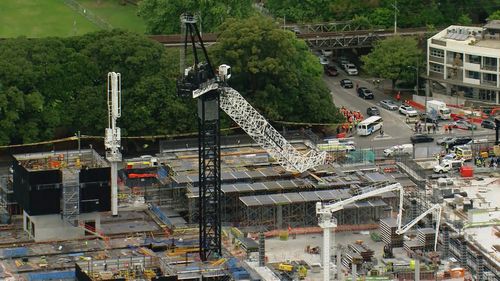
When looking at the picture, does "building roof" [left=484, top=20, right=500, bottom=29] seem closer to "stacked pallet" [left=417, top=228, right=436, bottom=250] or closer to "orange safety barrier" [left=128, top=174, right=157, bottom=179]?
"orange safety barrier" [left=128, top=174, right=157, bottom=179]

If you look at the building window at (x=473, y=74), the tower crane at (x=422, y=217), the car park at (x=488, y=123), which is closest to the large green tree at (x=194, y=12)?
the building window at (x=473, y=74)

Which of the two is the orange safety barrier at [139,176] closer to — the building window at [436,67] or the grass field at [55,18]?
the building window at [436,67]

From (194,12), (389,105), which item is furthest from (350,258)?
(194,12)

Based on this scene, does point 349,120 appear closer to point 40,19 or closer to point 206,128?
point 206,128

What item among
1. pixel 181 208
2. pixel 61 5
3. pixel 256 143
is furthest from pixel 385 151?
pixel 61 5

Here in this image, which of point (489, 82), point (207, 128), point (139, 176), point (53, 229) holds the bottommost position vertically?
point (53, 229)

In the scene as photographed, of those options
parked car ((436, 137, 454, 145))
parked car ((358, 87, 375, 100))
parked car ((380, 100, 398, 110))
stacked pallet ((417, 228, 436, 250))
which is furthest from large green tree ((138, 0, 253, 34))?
stacked pallet ((417, 228, 436, 250))
